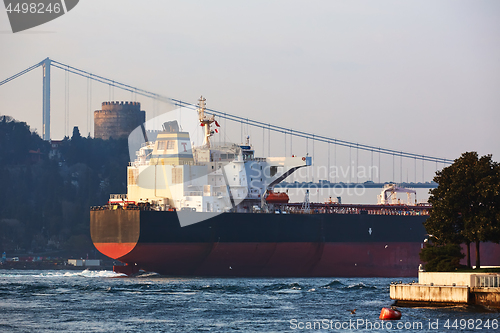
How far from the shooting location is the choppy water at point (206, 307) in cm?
3036

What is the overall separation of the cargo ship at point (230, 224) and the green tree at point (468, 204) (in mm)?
15900

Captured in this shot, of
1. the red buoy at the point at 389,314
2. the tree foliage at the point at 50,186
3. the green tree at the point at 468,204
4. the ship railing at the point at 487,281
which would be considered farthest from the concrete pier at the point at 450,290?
the tree foliage at the point at 50,186

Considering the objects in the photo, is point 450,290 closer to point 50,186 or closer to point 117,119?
point 50,186

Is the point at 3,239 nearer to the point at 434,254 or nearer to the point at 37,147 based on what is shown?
the point at 37,147

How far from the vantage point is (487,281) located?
107 ft

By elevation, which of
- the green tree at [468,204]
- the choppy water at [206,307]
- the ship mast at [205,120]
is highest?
the ship mast at [205,120]

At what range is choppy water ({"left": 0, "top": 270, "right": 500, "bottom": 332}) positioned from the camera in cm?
3036

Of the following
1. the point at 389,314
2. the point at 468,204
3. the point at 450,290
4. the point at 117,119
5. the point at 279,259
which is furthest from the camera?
the point at 117,119

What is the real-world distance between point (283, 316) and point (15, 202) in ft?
220

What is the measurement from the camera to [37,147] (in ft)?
333

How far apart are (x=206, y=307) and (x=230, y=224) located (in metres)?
15.8

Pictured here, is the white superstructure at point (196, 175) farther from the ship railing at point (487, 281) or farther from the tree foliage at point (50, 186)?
the tree foliage at point (50, 186)

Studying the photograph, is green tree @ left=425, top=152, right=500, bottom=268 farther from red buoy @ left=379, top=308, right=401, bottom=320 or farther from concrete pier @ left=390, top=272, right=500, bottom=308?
red buoy @ left=379, top=308, right=401, bottom=320

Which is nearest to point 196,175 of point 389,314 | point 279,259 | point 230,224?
point 230,224
